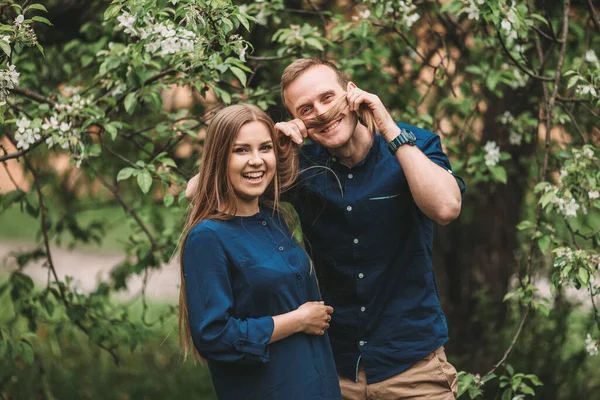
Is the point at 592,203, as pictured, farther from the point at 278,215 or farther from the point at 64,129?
the point at 64,129

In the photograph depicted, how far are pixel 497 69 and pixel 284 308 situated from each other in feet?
6.73

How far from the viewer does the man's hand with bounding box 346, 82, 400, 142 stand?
8.91ft

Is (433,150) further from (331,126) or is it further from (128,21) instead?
(128,21)

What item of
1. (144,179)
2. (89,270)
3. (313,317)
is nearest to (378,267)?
(313,317)

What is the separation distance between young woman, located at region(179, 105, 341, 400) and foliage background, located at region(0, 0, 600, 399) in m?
0.54

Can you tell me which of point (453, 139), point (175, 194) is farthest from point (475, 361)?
point (175, 194)

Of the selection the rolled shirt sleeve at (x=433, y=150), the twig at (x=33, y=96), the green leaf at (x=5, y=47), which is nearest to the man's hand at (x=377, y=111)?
the rolled shirt sleeve at (x=433, y=150)

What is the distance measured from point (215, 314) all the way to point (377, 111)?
0.86 m

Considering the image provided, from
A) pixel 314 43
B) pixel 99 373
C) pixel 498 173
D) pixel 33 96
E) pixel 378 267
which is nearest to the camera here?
pixel 378 267

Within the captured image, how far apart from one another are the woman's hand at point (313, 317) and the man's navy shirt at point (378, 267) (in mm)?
234

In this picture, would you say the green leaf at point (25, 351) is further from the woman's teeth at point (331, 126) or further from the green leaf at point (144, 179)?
the woman's teeth at point (331, 126)

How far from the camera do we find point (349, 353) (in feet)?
9.39

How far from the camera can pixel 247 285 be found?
8.24 ft

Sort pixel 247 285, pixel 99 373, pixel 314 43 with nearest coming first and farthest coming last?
pixel 247 285, pixel 314 43, pixel 99 373
